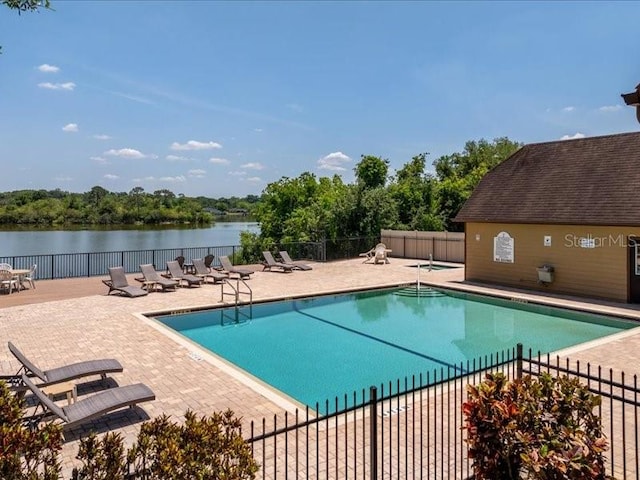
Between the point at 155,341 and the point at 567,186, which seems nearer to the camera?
the point at 155,341

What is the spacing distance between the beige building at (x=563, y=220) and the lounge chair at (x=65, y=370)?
12.8 metres

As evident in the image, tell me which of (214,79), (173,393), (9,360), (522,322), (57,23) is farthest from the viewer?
(214,79)

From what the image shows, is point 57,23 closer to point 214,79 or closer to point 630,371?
point 214,79

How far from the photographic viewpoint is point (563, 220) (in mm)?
13812

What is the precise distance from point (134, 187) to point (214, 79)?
221ft

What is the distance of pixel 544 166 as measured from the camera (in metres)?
16.4

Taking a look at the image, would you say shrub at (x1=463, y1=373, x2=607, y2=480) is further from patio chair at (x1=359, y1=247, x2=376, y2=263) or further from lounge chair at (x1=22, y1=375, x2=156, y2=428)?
patio chair at (x1=359, y1=247, x2=376, y2=263)

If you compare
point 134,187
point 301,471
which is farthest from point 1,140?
point 134,187

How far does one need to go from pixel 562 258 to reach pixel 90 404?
13.5m

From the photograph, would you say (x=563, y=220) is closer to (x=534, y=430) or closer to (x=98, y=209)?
(x=534, y=430)

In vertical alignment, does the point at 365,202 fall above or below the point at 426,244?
above

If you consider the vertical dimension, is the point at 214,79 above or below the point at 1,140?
above

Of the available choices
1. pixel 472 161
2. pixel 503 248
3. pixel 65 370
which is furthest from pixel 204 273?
pixel 472 161

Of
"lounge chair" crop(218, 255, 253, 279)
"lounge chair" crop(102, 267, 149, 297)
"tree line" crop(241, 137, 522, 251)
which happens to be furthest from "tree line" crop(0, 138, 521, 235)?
"lounge chair" crop(102, 267, 149, 297)
